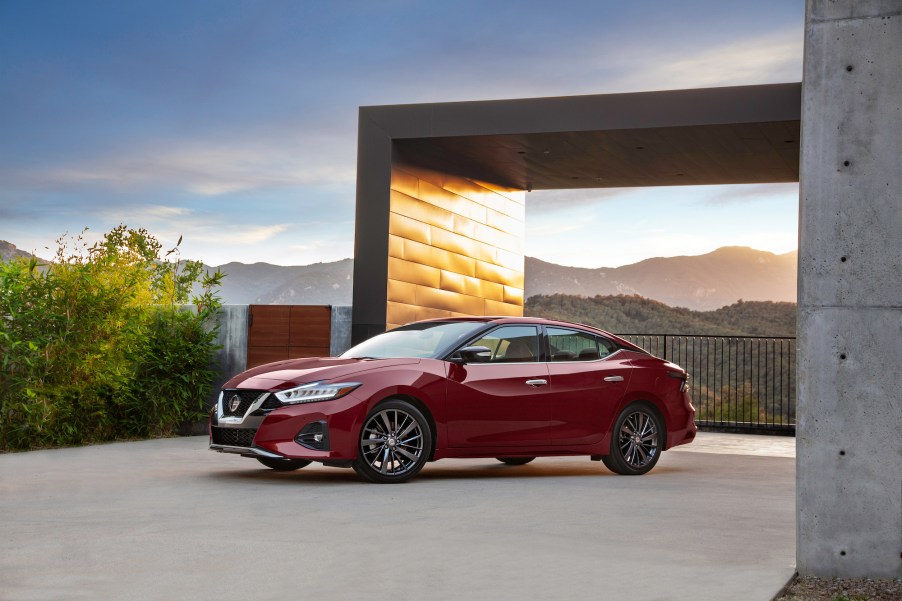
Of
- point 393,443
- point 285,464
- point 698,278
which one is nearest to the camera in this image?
point 393,443

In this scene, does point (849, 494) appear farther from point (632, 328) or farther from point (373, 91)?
point (632, 328)

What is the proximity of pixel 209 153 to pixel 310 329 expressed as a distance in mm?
19643

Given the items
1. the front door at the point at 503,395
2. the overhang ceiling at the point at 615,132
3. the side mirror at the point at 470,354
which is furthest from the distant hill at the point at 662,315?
the side mirror at the point at 470,354

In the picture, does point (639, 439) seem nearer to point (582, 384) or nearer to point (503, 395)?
point (582, 384)

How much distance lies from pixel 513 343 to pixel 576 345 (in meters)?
0.73

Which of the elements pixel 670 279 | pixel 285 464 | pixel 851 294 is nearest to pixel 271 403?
pixel 285 464

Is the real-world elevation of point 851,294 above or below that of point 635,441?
above

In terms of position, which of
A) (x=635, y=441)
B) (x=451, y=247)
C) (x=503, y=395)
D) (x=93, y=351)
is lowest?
(x=635, y=441)

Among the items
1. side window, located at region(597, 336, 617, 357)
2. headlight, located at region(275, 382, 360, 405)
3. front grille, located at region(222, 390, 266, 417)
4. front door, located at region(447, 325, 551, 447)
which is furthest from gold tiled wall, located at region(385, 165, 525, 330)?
headlight, located at region(275, 382, 360, 405)

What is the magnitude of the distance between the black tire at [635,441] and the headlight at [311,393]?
301 cm

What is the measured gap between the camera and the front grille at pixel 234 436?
9375 mm

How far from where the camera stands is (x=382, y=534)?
6.78m

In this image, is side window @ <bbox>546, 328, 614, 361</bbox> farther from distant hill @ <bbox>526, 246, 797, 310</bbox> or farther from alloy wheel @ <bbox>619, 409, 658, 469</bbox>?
distant hill @ <bbox>526, 246, 797, 310</bbox>

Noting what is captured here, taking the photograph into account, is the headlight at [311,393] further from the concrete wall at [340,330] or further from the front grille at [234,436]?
the concrete wall at [340,330]
